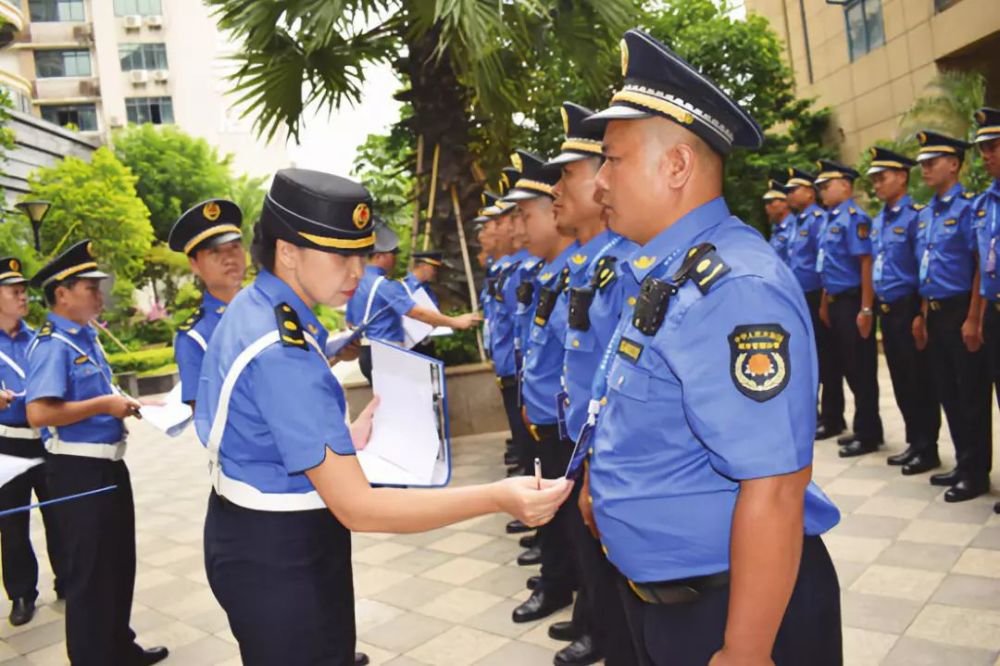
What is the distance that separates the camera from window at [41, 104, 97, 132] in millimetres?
38906

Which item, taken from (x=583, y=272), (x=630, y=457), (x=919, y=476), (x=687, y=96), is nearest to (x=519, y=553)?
(x=583, y=272)

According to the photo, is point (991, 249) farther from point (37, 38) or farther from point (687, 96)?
point (37, 38)

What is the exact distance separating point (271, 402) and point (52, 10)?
4611cm

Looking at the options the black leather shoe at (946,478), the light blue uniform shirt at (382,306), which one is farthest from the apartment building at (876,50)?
the light blue uniform shirt at (382,306)

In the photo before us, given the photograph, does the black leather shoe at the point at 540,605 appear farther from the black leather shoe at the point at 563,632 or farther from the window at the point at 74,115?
the window at the point at 74,115

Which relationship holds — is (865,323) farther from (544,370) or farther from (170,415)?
(170,415)

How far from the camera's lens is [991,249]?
411 centimetres

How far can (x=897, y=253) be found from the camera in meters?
5.15

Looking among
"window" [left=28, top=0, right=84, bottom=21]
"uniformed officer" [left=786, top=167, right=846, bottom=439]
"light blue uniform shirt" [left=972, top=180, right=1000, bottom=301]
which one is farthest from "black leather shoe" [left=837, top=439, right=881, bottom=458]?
"window" [left=28, top=0, right=84, bottom=21]

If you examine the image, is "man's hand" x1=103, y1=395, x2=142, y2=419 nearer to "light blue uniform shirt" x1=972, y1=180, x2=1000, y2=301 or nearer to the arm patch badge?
the arm patch badge

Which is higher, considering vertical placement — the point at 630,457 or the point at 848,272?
the point at 848,272

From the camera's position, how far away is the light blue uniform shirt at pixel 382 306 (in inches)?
241

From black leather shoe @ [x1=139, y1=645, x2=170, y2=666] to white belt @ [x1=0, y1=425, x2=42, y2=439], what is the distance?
1.52 m

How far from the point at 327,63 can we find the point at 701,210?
694 cm
